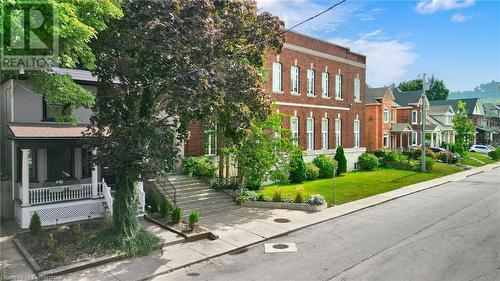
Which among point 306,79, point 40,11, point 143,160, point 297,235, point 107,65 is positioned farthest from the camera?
point 306,79

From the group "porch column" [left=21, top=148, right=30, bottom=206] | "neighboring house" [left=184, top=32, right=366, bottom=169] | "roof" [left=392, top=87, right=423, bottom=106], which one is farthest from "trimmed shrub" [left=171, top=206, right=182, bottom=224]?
"roof" [left=392, top=87, right=423, bottom=106]

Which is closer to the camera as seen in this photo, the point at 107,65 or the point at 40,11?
the point at 40,11

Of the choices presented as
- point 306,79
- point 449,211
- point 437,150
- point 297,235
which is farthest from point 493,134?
point 297,235

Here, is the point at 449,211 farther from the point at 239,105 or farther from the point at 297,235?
the point at 239,105

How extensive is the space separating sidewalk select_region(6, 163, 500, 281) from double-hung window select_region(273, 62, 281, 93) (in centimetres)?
1020

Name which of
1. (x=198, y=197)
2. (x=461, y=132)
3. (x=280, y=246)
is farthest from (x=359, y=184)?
(x=461, y=132)

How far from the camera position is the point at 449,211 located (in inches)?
682

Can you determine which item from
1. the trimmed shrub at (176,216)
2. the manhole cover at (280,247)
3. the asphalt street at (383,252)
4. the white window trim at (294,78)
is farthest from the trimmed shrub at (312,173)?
the manhole cover at (280,247)

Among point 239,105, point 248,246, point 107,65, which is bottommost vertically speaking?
point 248,246

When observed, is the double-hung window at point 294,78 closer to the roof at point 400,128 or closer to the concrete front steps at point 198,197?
the concrete front steps at point 198,197

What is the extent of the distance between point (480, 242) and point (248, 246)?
778 centimetres

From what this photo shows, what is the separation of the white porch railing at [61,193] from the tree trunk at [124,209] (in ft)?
13.5

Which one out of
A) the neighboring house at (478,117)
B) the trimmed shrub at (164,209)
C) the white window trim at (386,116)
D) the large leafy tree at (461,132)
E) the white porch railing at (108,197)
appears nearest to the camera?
the trimmed shrub at (164,209)

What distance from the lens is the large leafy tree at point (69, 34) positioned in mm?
8570
